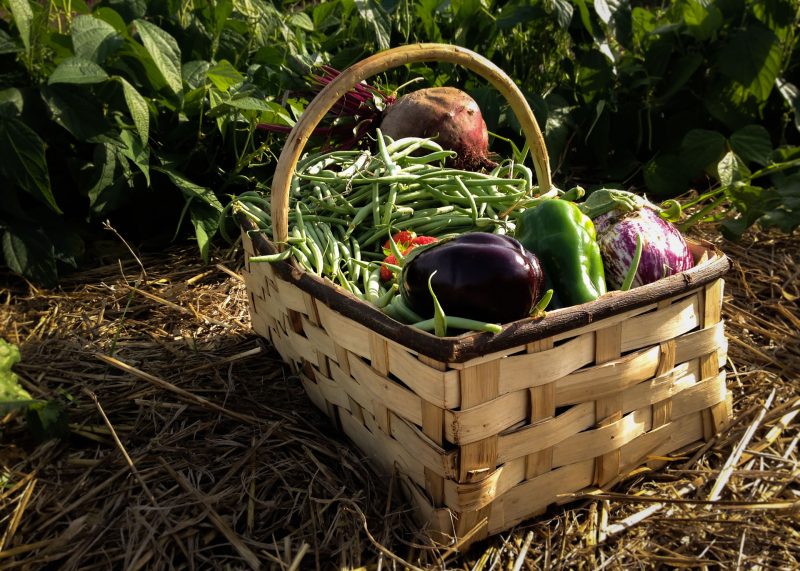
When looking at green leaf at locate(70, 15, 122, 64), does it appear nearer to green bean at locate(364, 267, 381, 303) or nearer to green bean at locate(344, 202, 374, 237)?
green bean at locate(344, 202, 374, 237)

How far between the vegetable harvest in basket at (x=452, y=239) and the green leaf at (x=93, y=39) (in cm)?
67

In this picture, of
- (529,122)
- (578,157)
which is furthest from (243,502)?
(578,157)

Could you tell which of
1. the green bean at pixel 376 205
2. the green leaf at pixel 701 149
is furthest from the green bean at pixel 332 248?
the green leaf at pixel 701 149

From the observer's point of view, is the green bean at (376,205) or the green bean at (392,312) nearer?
the green bean at (392,312)

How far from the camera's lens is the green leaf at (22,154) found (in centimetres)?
215

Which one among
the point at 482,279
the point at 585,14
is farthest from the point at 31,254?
the point at 585,14

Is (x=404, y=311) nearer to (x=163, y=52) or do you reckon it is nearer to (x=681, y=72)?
(x=163, y=52)

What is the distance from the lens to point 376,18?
2754 millimetres

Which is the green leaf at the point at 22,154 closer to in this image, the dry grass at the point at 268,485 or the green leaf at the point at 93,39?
the green leaf at the point at 93,39

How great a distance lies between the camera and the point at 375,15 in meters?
2.75

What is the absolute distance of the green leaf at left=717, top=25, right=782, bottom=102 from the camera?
9.16ft

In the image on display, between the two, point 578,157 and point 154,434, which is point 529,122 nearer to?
point 154,434

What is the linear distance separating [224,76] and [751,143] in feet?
6.16

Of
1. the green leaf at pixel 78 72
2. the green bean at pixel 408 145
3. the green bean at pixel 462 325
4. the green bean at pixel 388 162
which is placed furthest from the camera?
the green leaf at pixel 78 72
